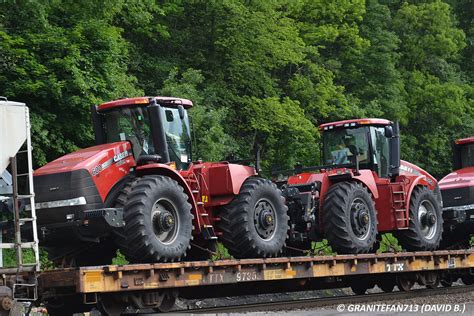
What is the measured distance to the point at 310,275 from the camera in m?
16.1

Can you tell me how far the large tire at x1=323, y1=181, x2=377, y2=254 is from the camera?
17.5 metres

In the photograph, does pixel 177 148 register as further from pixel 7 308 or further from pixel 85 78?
pixel 85 78

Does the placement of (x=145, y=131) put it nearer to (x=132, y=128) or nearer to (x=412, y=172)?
(x=132, y=128)

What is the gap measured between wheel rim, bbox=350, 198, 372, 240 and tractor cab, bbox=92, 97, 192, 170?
A: 3.97m

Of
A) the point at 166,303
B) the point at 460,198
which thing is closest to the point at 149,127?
the point at 166,303

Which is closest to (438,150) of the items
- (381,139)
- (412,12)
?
(412,12)

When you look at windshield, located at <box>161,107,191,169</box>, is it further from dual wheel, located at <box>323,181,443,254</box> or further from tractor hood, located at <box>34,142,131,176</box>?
dual wheel, located at <box>323,181,443,254</box>

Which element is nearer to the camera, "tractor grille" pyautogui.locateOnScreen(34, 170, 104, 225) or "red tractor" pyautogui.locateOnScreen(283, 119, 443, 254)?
"tractor grille" pyautogui.locateOnScreen(34, 170, 104, 225)

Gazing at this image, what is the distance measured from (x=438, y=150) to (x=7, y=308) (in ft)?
114

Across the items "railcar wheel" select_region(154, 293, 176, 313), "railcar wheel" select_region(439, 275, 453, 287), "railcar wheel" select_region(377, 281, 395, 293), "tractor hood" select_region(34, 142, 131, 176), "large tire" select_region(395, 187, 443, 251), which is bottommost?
"railcar wheel" select_region(439, 275, 453, 287)

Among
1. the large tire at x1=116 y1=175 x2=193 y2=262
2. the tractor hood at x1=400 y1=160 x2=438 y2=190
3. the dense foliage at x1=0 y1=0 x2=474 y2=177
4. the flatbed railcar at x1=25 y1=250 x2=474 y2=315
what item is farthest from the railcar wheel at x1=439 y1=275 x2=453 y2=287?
the large tire at x1=116 y1=175 x2=193 y2=262

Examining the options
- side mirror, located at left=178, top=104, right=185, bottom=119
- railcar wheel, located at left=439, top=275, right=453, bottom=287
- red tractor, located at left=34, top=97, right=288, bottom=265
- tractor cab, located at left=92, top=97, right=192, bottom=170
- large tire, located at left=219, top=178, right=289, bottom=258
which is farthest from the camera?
railcar wheel, located at left=439, top=275, right=453, bottom=287

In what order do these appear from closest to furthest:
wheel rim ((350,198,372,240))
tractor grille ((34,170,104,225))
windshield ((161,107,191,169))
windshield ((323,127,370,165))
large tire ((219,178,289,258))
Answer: tractor grille ((34,170,104,225)), windshield ((161,107,191,169)), large tire ((219,178,289,258)), wheel rim ((350,198,372,240)), windshield ((323,127,370,165))

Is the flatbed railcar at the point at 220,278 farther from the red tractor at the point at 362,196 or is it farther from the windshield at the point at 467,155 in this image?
the windshield at the point at 467,155
